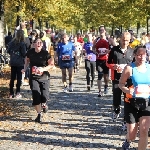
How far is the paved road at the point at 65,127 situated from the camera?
775 centimetres

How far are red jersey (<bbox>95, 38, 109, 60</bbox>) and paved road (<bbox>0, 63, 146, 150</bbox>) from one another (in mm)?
1331

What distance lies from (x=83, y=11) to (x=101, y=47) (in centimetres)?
4109

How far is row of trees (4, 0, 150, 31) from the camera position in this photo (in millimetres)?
23269

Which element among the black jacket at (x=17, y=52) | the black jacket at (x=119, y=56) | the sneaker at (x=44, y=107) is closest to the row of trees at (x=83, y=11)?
the black jacket at (x=17, y=52)

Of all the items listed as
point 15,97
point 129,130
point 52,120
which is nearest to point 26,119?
point 52,120

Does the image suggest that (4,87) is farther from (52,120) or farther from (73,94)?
(52,120)

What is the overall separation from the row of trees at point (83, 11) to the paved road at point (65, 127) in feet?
30.3

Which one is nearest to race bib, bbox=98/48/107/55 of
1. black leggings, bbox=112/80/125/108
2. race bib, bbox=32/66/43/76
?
black leggings, bbox=112/80/125/108

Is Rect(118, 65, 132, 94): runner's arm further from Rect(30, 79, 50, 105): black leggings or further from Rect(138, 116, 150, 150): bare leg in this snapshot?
Rect(30, 79, 50, 105): black leggings

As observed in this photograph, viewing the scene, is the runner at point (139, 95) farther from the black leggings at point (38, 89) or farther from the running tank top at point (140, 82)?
the black leggings at point (38, 89)

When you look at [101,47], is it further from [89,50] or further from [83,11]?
[83,11]

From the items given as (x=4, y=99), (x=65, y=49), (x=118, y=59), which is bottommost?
(x=4, y=99)

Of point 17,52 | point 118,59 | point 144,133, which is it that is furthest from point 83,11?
point 144,133

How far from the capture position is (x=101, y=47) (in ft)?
41.5
